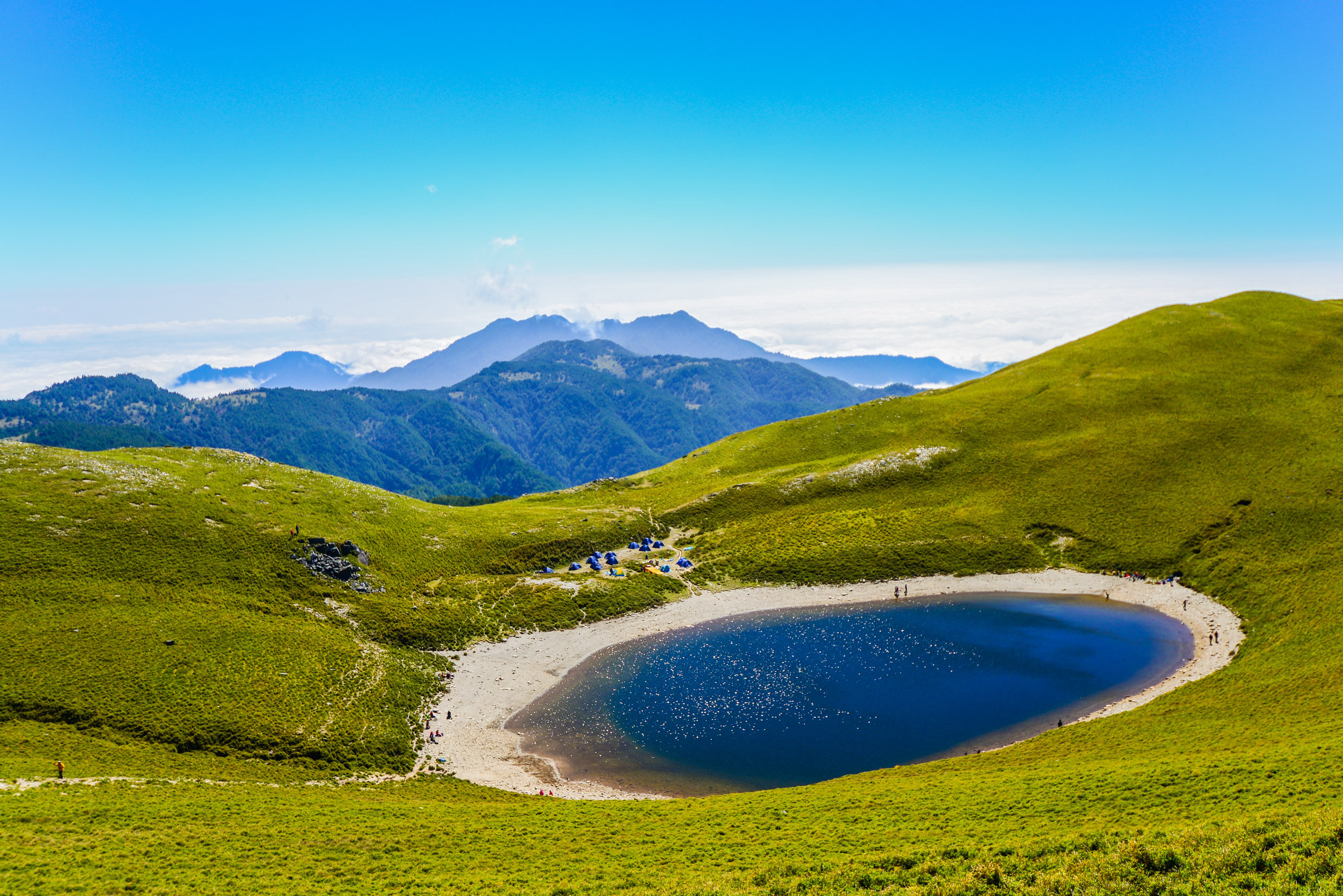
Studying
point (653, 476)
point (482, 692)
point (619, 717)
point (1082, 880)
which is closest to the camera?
point (1082, 880)

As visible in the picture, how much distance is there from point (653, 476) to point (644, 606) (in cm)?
5627

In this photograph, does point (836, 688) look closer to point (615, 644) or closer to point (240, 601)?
point (615, 644)

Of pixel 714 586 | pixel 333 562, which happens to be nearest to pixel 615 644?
pixel 714 586

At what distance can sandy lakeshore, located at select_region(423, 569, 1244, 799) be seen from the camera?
55906mm

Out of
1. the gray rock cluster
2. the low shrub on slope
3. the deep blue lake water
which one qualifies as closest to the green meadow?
the low shrub on slope

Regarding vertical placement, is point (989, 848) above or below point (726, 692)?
above

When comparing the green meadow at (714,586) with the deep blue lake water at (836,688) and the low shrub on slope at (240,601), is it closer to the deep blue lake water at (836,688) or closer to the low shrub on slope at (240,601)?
the low shrub on slope at (240,601)

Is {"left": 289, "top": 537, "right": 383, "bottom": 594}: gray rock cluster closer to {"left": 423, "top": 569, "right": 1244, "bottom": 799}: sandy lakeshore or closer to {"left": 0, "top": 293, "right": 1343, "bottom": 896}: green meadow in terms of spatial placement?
{"left": 0, "top": 293, "right": 1343, "bottom": 896}: green meadow

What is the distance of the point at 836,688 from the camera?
68.1 metres

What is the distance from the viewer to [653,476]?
146 m

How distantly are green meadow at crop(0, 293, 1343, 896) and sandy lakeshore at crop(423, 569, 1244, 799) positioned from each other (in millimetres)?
2565

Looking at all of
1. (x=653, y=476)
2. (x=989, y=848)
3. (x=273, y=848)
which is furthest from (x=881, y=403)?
(x=273, y=848)

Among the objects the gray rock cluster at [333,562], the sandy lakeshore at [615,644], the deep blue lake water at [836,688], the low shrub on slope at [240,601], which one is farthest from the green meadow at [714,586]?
the deep blue lake water at [836,688]

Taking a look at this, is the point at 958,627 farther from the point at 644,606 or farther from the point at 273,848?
the point at 273,848
